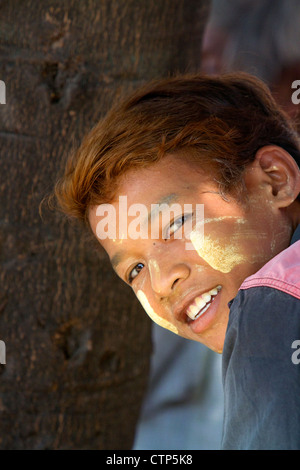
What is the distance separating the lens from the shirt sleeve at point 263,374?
0.94 metres

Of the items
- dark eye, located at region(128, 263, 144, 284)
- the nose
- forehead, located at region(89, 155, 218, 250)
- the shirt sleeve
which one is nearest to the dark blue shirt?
the shirt sleeve

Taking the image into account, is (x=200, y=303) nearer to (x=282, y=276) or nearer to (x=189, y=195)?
(x=189, y=195)

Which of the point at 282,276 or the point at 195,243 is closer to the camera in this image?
the point at 282,276

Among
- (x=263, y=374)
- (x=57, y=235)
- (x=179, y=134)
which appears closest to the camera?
(x=263, y=374)

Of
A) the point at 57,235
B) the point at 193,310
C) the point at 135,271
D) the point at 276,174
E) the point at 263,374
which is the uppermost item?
the point at 276,174

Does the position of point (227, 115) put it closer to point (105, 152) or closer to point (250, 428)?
point (105, 152)

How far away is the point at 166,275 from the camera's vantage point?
4.77 ft

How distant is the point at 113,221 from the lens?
1.61m

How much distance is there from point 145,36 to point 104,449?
4.39 ft

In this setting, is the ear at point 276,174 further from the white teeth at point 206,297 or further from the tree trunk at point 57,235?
the tree trunk at point 57,235

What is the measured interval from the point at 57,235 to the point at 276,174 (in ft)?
2.30

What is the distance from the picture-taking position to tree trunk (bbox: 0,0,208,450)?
1779 mm

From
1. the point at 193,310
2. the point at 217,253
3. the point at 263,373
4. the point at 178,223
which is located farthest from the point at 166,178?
the point at 263,373

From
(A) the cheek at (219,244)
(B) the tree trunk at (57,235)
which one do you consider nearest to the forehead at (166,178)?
(A) the cheek at (219,244)
